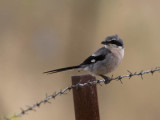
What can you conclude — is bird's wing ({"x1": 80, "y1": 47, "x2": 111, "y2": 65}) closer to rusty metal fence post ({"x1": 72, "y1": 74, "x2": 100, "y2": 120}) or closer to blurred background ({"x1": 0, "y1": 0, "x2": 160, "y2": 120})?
rusty metal fence post ({"x1": 72, "y1": 74, "x2": 100, "y2": 120})

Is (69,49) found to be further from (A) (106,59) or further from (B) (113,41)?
(A) (106,59)

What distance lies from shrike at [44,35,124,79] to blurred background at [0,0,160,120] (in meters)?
2.53

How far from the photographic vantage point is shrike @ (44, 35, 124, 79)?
717 cm

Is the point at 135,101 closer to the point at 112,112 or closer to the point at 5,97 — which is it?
the point at 112,112

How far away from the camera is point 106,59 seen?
7.22 meters

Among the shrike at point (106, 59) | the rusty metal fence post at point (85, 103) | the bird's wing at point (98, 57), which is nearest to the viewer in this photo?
the rusty metal fence post at point (85, 103)

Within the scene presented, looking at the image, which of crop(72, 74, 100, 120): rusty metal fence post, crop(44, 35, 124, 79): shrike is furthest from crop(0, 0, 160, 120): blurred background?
crop(72, 74, 100, 120): rusty metal fence post

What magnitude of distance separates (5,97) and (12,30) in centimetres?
193

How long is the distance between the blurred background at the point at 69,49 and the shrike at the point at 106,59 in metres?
2.53

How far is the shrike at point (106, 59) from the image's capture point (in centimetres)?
717

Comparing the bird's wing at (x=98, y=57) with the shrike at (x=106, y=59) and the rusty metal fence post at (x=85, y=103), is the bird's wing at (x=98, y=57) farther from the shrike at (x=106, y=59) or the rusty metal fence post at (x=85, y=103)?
the rusty metal fence post at (x=85, y=103)

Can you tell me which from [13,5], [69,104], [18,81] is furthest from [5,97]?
[13,5]

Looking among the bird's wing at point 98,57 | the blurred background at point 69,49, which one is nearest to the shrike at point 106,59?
the bird's wing at point 98,57

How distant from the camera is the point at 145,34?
37.9ft
